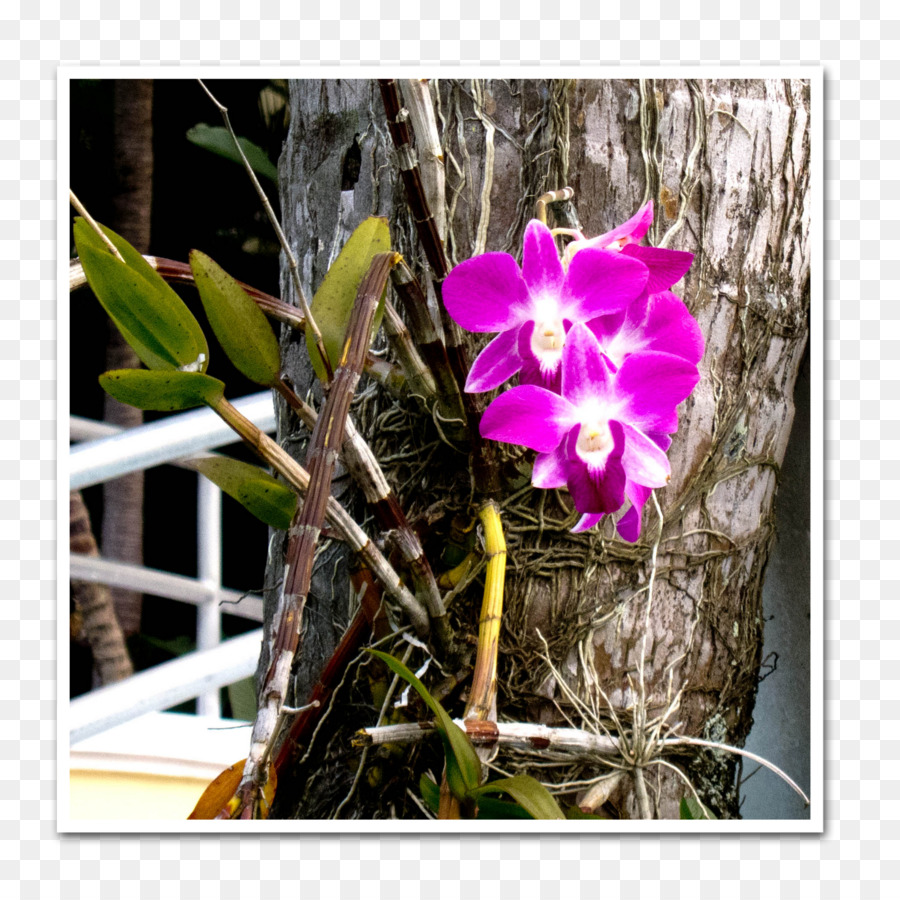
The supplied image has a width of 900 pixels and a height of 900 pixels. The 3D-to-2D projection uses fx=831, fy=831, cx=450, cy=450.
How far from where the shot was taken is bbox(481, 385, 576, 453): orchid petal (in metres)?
0.56

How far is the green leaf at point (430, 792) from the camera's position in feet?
2.18

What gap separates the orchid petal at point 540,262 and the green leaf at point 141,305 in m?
0.24

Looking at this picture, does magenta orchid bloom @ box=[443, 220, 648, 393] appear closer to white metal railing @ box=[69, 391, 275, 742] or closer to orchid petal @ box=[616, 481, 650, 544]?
orchid petal @ box=[616, 481, 650, 544]

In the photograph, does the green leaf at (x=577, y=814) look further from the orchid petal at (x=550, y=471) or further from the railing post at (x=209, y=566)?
the railing post at (x=209, y=566)

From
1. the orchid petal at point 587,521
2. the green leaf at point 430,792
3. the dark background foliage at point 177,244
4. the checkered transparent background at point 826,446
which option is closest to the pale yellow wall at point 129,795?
the checkered transparent background at point 826,446

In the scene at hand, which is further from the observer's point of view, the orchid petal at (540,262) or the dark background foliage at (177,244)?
the dark background foliage at (177,244)

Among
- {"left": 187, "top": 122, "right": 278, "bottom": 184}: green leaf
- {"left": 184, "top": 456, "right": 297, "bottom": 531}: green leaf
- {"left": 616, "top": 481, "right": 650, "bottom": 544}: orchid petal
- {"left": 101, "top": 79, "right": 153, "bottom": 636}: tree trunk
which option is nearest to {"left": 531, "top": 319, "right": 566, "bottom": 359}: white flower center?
{"left": 616, "top": 481, "right": 650, "bottom": 544}: orchid petal

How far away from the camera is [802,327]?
74 centimetres

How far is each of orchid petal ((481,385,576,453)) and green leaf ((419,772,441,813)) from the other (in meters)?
0.29

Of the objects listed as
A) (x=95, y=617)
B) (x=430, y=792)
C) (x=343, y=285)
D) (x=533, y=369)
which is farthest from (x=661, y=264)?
(x=95, y=617)

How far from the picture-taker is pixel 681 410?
2.29ft
